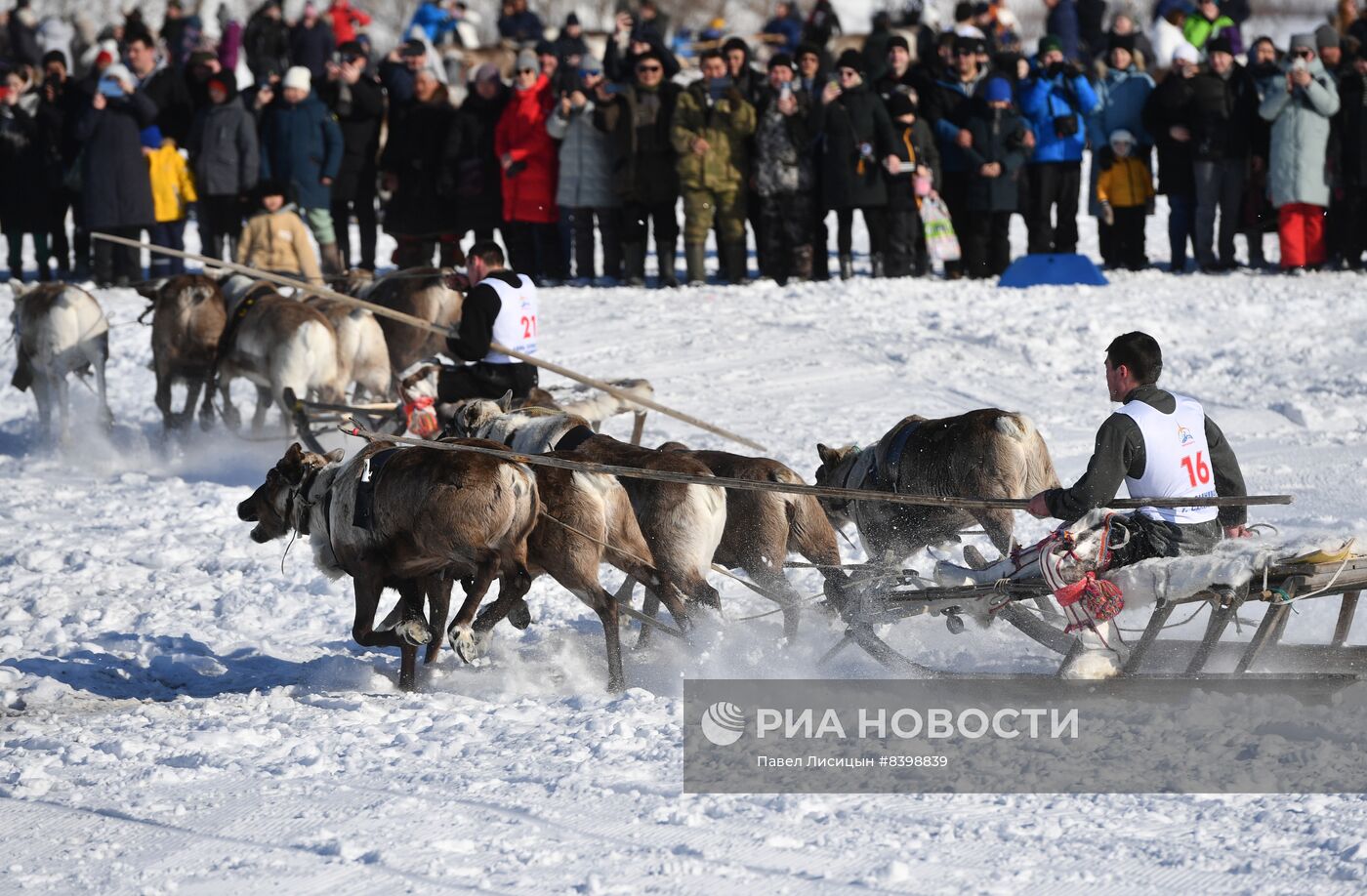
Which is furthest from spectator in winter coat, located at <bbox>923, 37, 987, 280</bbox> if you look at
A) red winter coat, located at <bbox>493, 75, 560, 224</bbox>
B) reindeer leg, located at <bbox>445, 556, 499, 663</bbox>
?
reindeer leg, located at <bbox>445, 556, 499, 663</bbox>

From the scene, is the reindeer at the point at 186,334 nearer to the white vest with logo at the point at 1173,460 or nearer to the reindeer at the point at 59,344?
the reindeer at the point at 59,344

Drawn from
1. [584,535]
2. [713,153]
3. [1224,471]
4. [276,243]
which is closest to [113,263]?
[276,243]

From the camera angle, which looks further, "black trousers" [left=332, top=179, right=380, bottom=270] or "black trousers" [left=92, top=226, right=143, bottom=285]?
"black trousers" [left=92, top=226, right=143, bottom=285]

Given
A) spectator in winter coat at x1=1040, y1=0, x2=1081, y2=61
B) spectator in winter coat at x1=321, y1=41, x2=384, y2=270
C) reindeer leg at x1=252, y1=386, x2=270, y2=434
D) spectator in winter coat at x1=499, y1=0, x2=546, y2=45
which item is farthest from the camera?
spectator in winter coat at x1=499, y1=0, x2=546, y2=45

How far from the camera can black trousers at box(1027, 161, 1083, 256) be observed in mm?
15000

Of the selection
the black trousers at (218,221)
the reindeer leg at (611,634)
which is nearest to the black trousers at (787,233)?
the black trousers at (218,221)

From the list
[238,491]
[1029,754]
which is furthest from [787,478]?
[238,491]

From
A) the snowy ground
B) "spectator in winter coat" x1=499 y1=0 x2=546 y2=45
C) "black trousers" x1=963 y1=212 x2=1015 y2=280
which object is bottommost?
the snowy ground

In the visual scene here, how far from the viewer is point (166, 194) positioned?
1627 centimetres

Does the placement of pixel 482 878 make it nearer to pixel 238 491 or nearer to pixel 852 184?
pixel 238 491

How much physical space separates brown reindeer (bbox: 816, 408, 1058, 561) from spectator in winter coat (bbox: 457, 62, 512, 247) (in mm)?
8572

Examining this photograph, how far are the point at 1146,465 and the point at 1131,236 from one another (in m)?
10.3

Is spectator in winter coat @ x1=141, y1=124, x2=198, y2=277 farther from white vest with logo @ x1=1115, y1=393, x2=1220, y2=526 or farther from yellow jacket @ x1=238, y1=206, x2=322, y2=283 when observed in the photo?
white vest with logo @ x1=1115, y1=393, x2=1220, y2=526

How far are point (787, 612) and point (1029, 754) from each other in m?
2.02
